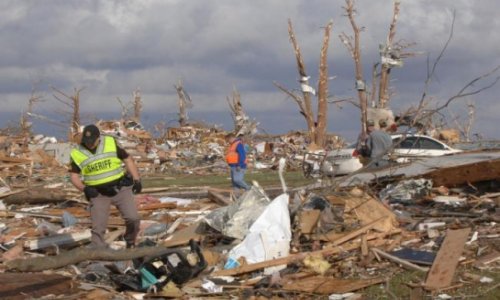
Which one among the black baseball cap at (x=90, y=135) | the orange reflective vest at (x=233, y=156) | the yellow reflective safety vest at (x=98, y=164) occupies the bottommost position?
the orange reflective vest at (x=233, y=156)

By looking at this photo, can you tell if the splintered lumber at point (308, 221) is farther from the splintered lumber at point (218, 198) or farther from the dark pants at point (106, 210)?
the splintered lumber at point (218, 198)

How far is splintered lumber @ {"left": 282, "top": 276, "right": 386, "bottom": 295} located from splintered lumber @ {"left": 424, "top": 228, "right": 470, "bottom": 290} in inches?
19.5

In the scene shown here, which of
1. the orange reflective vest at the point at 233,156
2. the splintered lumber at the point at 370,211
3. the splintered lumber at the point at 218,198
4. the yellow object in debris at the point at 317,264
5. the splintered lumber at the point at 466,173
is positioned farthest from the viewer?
the orange reflective vest at the point at 233,156

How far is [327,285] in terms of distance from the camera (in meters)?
7.84

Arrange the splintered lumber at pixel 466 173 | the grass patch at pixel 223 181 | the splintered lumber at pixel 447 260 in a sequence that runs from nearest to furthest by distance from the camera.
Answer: the splintered lumber at pixel 447 260, the splintered lumber at pixel 466 173, the grass patch at pixel 223 181

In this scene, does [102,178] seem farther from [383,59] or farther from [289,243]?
[383,59]

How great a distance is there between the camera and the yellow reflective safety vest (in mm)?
9531

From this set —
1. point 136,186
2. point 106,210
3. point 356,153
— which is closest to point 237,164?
point 356,153

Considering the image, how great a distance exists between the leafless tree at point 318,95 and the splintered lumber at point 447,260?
24.6 metres

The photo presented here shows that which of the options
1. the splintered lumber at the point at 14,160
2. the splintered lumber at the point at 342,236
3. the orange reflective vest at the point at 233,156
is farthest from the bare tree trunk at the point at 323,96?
the splintered lumber at the point at 342,236

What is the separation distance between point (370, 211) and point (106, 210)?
335cm

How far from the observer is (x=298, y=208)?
9.79 metres

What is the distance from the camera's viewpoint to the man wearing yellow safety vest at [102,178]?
31.3 ft

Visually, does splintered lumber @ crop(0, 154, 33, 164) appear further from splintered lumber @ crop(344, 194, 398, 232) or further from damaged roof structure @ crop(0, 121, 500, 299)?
splintered lumber @ crop(344, 194, 398, 232)
